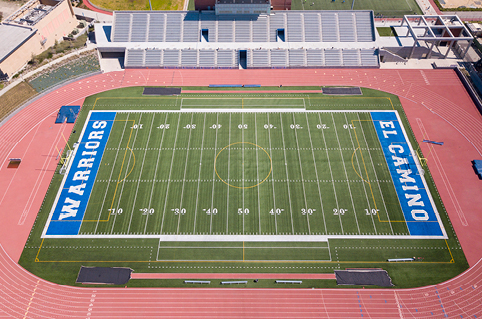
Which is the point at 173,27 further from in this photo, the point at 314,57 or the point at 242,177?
the point at 242,177

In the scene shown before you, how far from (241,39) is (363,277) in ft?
175

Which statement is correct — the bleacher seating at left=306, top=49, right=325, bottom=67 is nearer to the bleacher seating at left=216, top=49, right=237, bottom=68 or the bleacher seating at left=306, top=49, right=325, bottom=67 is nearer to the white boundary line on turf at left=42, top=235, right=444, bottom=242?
the bleacher seating at left=216, top=49, right=237, bottom=68

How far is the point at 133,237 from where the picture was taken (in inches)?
1702

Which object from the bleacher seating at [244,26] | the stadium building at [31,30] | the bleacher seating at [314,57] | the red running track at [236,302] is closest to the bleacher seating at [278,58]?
the bleacher seating at [244,26]

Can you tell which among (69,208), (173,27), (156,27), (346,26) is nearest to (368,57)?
(346,26)

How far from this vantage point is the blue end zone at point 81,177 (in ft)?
146

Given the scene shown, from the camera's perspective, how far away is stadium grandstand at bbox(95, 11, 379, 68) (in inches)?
2623

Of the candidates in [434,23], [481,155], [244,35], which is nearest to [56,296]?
[244,35]

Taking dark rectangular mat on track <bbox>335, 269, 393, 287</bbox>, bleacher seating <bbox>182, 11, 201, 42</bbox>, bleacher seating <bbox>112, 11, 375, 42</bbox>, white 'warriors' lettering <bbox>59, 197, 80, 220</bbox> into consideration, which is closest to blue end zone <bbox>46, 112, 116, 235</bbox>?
white 'warriors' lettering <bbox>59, 197, 80, 220</bbox>

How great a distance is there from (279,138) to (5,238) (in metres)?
42.8

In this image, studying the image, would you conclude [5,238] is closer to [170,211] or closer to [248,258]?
[170,211]

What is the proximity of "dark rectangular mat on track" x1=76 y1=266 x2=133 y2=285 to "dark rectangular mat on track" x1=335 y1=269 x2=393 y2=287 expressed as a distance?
2683 cm

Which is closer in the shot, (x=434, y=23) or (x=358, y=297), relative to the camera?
(x=358, y=297)

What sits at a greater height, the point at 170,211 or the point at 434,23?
the point at 434,23
